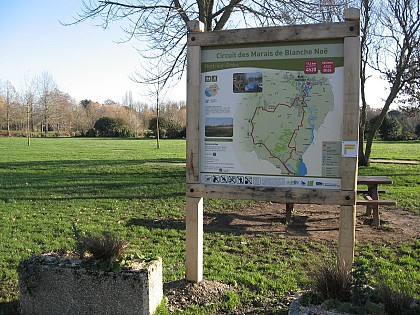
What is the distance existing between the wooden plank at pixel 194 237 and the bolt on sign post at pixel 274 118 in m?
0.01

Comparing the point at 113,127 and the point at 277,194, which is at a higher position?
the point at 113,127

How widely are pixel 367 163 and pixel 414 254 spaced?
1501 cm

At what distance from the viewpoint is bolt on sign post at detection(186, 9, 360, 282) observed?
4.10 meters

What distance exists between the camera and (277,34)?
14.0 feet

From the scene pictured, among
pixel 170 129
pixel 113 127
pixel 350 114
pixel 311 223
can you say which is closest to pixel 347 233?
pixel 350 114

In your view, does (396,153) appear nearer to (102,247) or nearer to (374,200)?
(374,200)

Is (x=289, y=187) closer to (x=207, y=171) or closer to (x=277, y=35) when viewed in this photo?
(x=207, y=171)

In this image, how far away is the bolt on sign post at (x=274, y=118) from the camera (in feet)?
13.4

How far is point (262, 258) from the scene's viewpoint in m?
6.06

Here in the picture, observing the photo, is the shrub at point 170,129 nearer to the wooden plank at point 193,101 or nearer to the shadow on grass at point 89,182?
the shadow on grass at point 89,182

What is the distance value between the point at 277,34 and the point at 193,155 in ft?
5.14

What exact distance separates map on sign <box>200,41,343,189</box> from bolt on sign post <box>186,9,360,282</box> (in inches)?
0.4

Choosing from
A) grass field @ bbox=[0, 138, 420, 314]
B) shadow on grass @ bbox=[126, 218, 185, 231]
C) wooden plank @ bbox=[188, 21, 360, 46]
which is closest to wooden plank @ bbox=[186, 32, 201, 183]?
wooden plank @ bbox=[188, 21, 360, 46]

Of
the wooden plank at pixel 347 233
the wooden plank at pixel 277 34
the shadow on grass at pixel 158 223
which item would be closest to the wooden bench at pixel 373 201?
the shadow on grass at pixel 158 223
